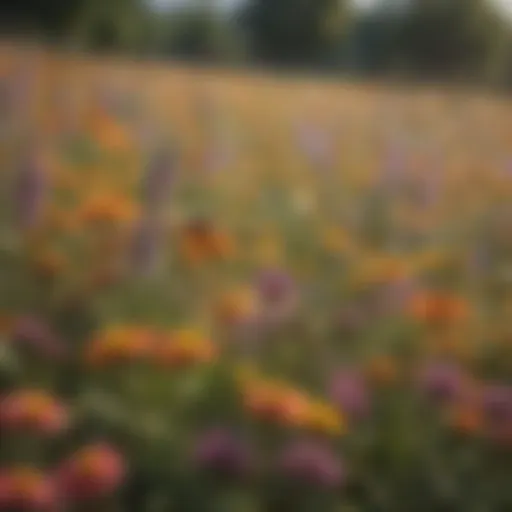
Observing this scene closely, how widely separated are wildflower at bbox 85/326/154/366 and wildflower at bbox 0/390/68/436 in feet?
0.15

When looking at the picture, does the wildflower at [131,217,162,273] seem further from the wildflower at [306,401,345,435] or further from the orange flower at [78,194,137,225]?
the wildflower at [306,401,345,435]

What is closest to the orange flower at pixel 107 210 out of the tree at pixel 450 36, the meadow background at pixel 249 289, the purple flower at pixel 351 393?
the meadow background at pixel 249 289

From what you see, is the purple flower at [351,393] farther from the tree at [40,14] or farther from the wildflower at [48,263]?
the tree at [40,14]

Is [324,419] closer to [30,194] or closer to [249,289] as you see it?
[249,289]

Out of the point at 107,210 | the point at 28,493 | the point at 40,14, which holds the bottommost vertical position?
the point at 28,493

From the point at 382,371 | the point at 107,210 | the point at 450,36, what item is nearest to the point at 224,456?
the point at 382,371

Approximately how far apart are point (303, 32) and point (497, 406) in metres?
0.46

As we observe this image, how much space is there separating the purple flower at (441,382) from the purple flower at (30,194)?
0.31 metres

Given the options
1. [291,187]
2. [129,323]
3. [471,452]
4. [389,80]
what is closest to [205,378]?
[129,323]

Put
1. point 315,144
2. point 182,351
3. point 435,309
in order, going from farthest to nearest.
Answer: point 315,144
point 435,309
point 182,351

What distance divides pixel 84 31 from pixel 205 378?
1.62 ft

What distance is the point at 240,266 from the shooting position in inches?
31.7

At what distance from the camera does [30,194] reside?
2.64 feet

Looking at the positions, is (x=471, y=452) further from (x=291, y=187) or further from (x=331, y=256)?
(x=291, y=187)
